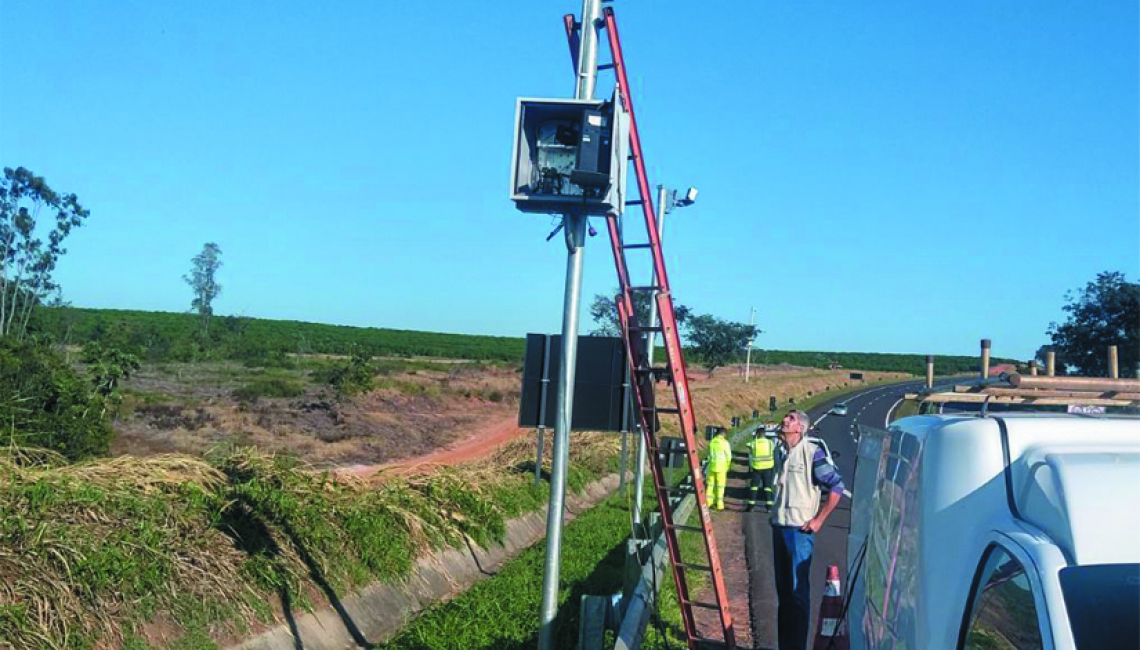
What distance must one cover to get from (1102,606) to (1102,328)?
6352 mm

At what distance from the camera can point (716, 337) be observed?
58125mm

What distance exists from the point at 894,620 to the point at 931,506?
614 millimetres

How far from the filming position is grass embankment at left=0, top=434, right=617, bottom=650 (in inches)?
237

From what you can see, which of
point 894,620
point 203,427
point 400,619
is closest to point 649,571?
point 400,619

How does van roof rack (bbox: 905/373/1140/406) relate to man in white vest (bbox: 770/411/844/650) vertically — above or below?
above

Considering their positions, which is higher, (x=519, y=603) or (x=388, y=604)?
(x=519, y=603)

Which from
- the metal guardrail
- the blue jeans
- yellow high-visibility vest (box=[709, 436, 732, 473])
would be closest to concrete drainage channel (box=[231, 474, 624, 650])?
the metal guardrail

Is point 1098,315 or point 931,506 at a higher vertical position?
A: point 1098,315

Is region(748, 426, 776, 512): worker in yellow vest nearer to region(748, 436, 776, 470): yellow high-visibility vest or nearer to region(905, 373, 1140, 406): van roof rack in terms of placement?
region(748, 436, 776, 470): yellow high-visibility vest

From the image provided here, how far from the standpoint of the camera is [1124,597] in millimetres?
2303

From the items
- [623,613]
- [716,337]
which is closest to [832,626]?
[623,613]

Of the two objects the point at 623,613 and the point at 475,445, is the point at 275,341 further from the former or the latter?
the point at 623,613

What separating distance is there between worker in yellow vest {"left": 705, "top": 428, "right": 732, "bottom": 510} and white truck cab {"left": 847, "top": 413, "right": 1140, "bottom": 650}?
13.3m

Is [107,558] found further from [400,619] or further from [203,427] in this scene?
[203,427]
